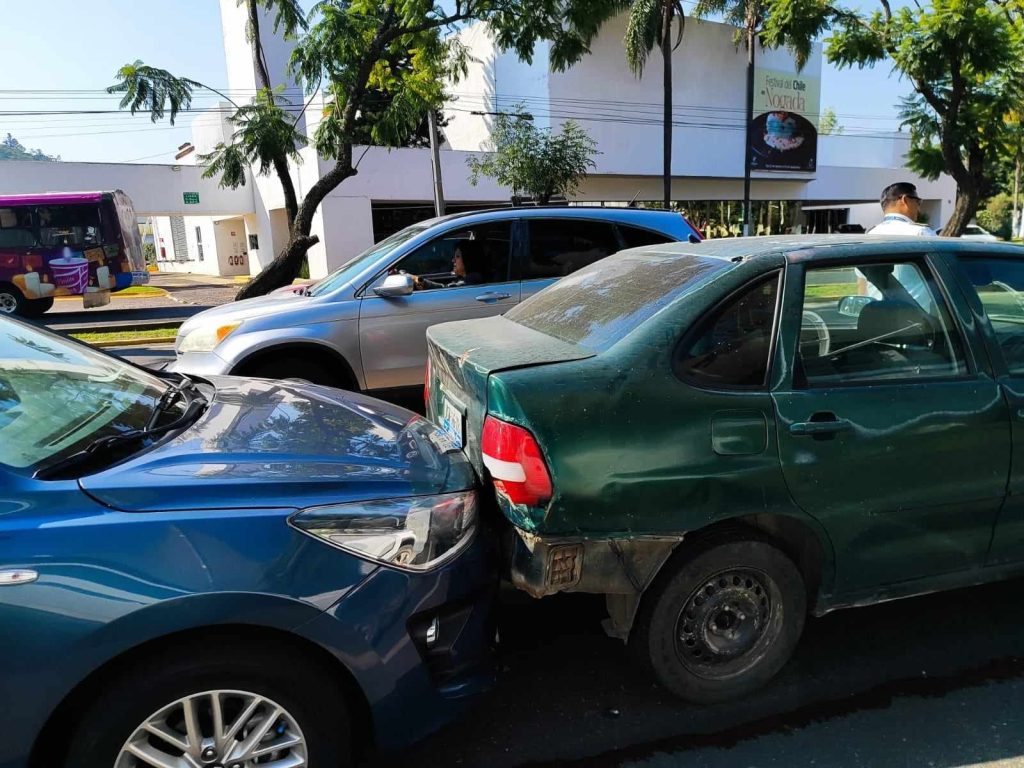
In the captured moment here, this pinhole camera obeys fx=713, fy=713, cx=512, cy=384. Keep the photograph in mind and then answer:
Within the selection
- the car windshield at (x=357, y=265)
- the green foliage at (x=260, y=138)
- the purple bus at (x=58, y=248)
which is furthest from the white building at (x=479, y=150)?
the car windshield at (x=357, y=265)

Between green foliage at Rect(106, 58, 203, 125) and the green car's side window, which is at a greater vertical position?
green foliage at Rect(106, 58, 203, 125)

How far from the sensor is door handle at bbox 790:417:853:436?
2510 millimetres

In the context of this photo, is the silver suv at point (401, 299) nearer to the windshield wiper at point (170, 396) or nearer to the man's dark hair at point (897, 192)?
the man's dark hair at point (897, 192)

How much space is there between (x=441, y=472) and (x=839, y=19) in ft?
63.9

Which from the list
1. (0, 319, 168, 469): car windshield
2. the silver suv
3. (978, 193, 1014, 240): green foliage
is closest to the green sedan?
(0, 319, 168, 469): car windshield

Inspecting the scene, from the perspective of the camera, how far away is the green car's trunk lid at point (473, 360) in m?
2.57

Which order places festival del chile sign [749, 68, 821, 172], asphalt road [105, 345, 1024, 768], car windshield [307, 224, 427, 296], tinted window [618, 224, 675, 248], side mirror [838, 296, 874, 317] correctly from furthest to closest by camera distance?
festival del chile sign [749, 68, 821, 172] < tinted window [618, 224, 675, 248] < car windshield [307, 224, 427, 296] < side mirror [838, 296, 874, 317] < asphalt road [105, 345, 1024, 768]

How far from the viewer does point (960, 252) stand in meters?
2.90

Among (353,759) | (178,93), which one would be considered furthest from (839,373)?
(178,93)

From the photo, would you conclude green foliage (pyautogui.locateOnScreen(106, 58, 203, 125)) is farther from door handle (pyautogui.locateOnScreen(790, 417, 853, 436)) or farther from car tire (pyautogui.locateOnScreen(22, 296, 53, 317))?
door handle (pyautogui.locateOnScreen(790, 417, 853, 436))

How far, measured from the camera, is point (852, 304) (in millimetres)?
3184

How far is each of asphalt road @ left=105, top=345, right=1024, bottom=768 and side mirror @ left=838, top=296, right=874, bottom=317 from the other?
4.66 ft

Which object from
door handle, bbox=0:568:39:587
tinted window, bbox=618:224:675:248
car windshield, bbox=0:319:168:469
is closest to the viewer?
door handle, bbox=0:568:39:587

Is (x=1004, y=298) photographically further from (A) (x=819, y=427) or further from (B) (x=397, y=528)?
(B) (x=397, y=528)
